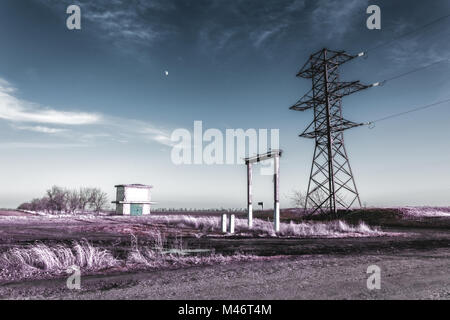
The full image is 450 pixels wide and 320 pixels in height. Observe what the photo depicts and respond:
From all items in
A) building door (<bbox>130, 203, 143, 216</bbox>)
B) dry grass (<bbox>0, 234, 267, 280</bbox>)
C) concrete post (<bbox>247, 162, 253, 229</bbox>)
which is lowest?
building door (<bbox>130, 203, 143, 216</bbox>)

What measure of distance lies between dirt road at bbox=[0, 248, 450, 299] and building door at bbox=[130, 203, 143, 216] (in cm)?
4860

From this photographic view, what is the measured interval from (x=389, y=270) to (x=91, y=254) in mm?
7433

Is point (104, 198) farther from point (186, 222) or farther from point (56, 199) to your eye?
point (186, 222)

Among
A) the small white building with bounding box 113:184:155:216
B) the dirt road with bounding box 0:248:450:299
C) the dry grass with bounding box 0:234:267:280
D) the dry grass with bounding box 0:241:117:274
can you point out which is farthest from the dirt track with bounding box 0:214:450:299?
the small white building with bounding box 113:184:155:216

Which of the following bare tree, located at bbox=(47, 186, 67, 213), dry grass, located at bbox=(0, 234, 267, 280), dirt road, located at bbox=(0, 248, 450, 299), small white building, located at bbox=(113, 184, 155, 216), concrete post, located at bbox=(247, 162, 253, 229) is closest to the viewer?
dirt road, located at bbox=(0, 248, 450, 299)

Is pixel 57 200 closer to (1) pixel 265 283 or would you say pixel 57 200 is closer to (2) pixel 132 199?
(2) pixel 132 199

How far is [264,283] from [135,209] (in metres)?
51.3

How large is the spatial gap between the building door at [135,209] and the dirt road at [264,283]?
4860 centimetres

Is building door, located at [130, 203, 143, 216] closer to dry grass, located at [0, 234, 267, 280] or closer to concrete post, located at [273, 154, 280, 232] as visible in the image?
concrete post, located at [273, 154, 280, 232]

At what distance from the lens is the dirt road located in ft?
15.8

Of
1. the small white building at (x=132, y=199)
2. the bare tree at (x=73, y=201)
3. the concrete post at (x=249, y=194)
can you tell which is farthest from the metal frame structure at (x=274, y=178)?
the bare tree at (x=73, y=201)

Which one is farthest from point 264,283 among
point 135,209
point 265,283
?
point 135,209

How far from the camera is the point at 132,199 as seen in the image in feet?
174

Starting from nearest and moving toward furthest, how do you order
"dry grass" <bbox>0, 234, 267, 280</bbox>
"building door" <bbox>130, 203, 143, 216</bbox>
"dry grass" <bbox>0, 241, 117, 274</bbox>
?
"dry grass" <bbox>0, 234, 267, 280</bbox> < "dry grass" <bbox>0, 241, 117, 274</bbox> < "building door" <bbox>130, 203, 143, 216</bbox>
